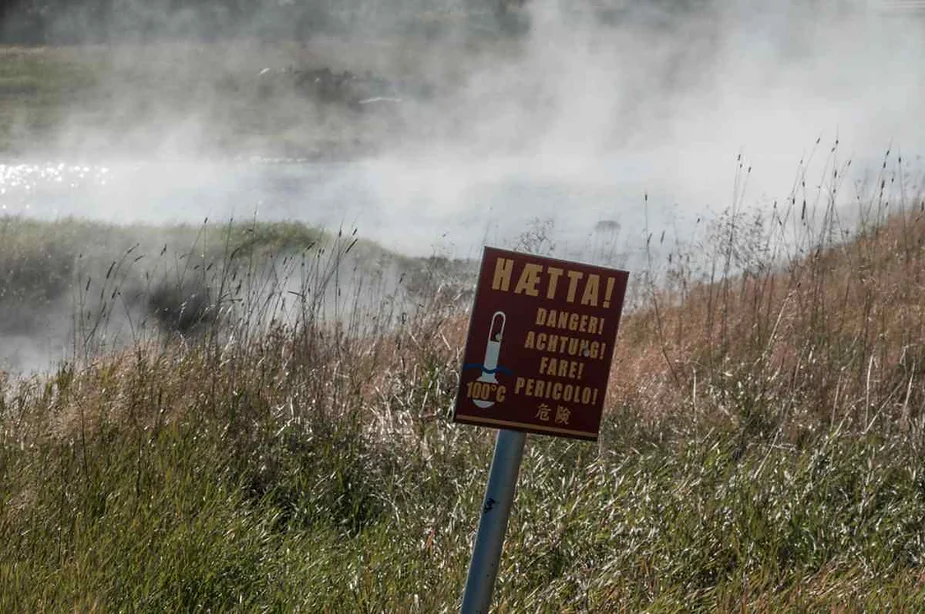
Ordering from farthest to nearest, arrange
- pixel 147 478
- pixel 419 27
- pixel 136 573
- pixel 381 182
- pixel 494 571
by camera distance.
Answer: pixel 381 182
pixel 419 27
pixel 147 478
pixel 136 573
pixel 494 571

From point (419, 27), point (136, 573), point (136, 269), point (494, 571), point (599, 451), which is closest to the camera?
point (494, 571)

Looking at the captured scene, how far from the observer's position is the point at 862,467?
4.24m

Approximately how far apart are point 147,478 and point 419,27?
6.96 m

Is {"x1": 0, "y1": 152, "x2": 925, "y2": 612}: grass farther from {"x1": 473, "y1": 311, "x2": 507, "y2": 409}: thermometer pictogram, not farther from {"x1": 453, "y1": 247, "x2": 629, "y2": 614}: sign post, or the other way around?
{"x1": 473, "y1": 311, "x2": 507, "y2": 409}: thermometer pictogram

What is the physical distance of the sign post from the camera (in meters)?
2.68

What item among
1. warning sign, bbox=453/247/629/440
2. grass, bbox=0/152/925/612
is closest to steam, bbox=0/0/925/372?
grass, bbox=0/152/925/612

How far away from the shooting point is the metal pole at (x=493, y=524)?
9.00 ft

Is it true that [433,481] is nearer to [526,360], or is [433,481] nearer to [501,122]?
[526,360]

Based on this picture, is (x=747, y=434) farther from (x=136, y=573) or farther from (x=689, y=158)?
(x=689, y=158)

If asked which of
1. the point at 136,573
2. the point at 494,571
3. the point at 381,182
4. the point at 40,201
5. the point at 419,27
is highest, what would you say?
the point at 419,27

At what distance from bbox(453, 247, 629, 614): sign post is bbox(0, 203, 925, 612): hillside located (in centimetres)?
62

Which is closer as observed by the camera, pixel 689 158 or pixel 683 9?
pixel 683 9

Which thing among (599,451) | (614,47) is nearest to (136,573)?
(599,451)

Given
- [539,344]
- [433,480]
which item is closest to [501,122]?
[433,480]
